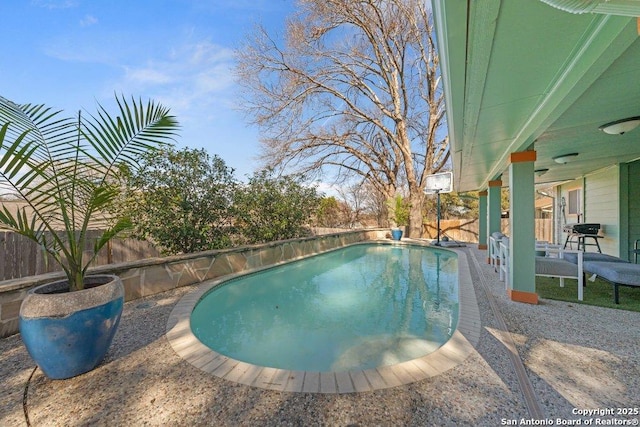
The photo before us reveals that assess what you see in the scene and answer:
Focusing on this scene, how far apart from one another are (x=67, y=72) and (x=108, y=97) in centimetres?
581

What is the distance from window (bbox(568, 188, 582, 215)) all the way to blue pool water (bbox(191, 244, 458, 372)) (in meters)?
5.65

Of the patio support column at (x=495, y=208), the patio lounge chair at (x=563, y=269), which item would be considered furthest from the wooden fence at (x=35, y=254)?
the patio support column at (x=495, y=208)

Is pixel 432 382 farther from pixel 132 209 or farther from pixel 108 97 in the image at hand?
pixel 132 209

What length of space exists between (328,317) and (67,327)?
9.35 ft

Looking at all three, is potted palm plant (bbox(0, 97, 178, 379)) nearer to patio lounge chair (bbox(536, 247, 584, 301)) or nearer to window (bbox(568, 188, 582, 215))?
patio lounge chair (bbox(536, 247, 584, 301))

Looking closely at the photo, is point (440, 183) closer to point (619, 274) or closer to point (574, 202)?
point (574, 202)

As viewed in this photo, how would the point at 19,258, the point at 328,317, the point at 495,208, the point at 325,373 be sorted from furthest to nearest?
the point at 495,208
the point at 19,258
the point at 328,317
the point at 325,373

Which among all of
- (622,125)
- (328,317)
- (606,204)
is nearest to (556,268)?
(622,125)

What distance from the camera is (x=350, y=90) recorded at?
50.4ft

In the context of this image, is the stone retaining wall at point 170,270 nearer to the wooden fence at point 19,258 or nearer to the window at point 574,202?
the wooden fence at point 19,258

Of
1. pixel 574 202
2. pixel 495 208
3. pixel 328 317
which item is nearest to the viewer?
pixel 328 317

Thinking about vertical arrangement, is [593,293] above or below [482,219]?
below

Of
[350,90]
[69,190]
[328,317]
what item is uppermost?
[350,90]

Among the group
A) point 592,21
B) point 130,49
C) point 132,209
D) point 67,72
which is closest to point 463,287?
point 592,21
